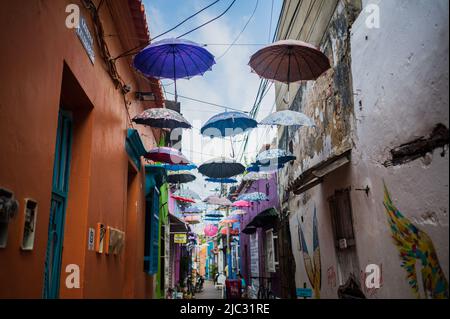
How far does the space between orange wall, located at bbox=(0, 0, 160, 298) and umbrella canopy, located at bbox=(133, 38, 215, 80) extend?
647 millimetres

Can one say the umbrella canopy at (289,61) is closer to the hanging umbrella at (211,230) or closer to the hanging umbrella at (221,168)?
the hanging umbrella at (221,168)

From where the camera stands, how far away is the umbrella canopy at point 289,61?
588 centimetres

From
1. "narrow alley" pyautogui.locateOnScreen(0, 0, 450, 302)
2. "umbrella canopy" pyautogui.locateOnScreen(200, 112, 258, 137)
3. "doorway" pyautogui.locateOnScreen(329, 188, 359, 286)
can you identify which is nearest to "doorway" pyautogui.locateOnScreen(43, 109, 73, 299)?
"narrow alley" pyautogui.locateOnScreen(0, 0, 450, 302)

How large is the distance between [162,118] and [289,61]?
90.2 inches

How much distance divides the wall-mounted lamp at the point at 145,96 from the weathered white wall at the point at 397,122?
4.51 metres

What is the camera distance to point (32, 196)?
121 inches

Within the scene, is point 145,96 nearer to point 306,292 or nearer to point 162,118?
point 162,118

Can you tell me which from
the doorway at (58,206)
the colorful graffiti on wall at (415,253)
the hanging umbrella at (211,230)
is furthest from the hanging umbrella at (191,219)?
the colorful graffiti on wall at (415,253)

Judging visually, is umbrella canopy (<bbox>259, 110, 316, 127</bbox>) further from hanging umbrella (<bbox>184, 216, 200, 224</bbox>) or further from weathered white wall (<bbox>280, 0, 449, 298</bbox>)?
hanging umbrella (<bbox>184, 216, 200, 224</bbox>)

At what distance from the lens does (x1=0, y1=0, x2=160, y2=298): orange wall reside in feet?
8.93
